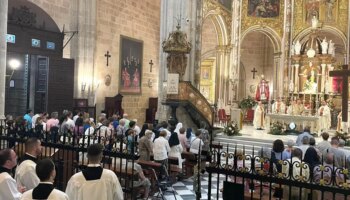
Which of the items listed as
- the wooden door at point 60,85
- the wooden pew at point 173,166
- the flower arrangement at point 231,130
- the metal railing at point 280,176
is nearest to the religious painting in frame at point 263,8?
the flower arrangement at point 231,130

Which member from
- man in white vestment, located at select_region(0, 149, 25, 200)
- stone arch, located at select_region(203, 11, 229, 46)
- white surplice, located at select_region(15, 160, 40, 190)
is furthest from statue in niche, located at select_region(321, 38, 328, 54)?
man in white vestment, located at select_region(0, 149, 25, 200)

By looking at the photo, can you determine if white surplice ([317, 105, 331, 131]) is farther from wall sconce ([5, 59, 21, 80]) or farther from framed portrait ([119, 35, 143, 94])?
wall sconce ([5, 59, 21, 80])

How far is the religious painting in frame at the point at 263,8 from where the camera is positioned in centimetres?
2316

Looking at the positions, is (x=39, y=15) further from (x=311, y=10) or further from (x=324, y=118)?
(x=311, y=10)

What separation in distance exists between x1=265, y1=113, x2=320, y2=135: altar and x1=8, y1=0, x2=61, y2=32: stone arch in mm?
Result: 11081

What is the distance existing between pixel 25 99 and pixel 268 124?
38.8ft

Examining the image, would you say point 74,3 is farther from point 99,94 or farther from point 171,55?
point 171,55

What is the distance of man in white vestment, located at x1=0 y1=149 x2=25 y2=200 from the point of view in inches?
173

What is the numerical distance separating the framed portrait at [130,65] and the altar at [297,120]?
8507mm

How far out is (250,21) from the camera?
2305 cm

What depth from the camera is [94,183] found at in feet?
14.4

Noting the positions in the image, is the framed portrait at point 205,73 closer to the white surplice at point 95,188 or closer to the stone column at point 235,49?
the stone column at point 235,49

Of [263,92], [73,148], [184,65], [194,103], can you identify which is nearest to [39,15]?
[184,65]

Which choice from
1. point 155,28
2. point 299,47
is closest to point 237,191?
point 299,47
